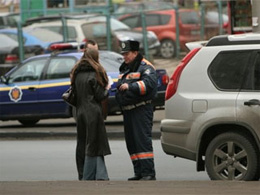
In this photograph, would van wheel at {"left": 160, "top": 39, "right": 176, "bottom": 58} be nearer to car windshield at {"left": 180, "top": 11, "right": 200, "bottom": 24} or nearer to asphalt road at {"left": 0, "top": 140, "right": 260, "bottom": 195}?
car windshield at {"left": 180, "top": 11, "right": 200, "bottom": 24}

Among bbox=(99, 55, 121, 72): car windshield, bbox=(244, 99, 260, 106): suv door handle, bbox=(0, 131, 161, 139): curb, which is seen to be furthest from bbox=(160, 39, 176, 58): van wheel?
bbox=(244, 99, 260, 106): suv door handle

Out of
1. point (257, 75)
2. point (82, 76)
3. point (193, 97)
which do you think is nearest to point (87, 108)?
point (82, 76)

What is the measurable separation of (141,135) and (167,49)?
19443 millimetres

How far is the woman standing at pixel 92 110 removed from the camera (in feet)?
36.2

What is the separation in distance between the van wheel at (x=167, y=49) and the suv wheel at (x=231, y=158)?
19.9 m

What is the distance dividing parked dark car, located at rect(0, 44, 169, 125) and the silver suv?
758 cm

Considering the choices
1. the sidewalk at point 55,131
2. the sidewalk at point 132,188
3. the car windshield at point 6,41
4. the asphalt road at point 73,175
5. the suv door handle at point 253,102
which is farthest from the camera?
the car windshield at point 6,41

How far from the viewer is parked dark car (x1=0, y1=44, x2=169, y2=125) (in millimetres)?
18609

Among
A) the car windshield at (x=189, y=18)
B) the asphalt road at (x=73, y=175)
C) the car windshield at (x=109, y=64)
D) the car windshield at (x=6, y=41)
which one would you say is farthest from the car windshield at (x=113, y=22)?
the asphalt road at (x=73, y=175)

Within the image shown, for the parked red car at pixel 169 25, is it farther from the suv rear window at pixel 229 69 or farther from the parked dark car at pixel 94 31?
the suv rear window at pixel 229 69

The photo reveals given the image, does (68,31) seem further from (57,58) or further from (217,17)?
(57,58)

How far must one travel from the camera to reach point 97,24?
29141 mm

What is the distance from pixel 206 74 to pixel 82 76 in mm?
1455

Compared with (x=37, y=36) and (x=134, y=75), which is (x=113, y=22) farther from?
(x=134, y=75)
